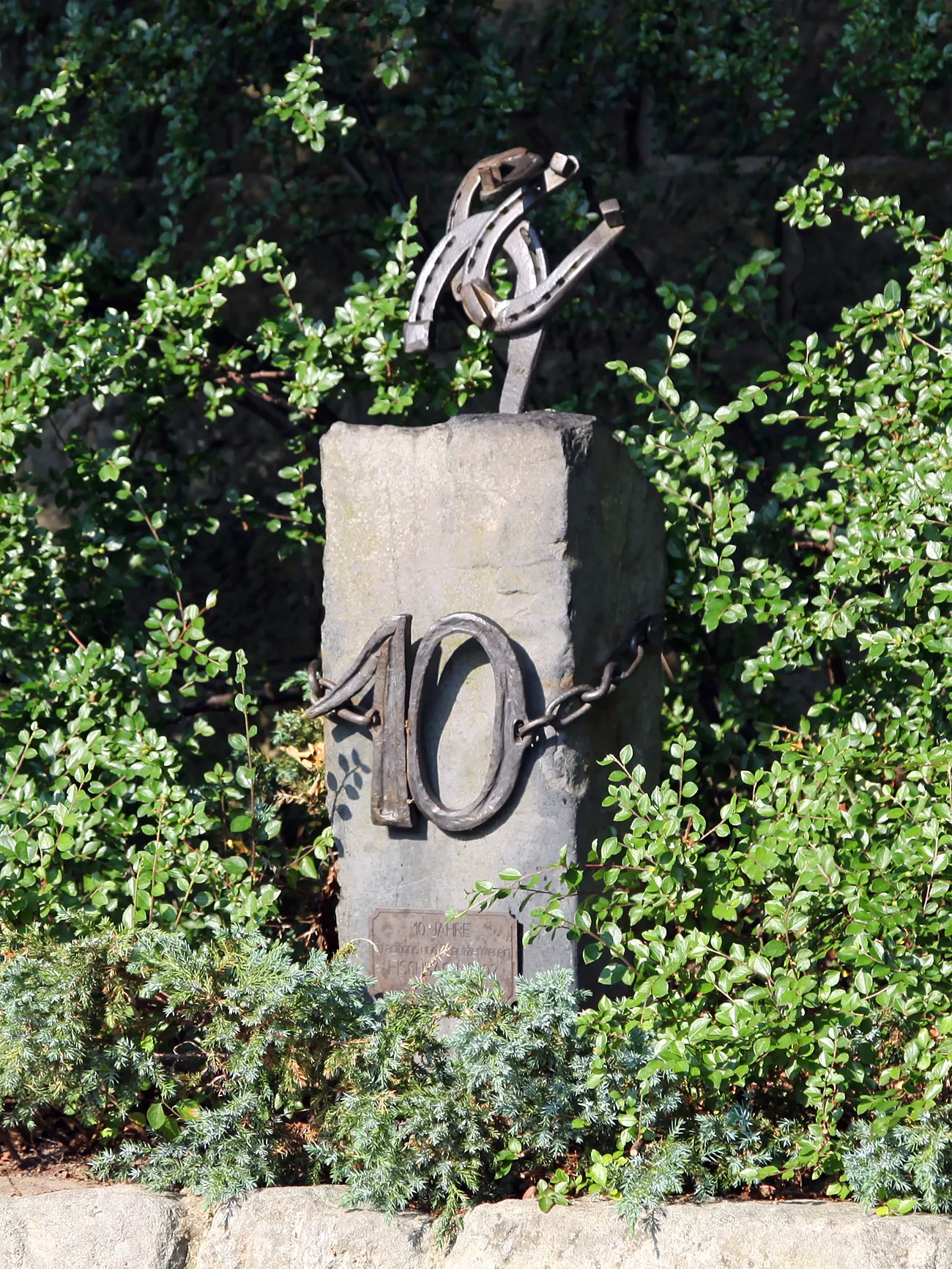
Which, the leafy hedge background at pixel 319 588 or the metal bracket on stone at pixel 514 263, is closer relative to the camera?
the leafy hedge background at pixel 319 588

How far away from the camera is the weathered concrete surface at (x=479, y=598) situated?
2.73 m

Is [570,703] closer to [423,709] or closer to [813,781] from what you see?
[423,709]

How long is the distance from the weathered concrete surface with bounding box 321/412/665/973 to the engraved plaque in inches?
1.0

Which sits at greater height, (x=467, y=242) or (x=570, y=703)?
(x=467, y=242)

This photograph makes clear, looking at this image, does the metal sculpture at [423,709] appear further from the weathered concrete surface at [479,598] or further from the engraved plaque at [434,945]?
the engraved plaque at [434,945]

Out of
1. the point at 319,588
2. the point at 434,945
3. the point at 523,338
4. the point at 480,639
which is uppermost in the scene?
the point at 523,338

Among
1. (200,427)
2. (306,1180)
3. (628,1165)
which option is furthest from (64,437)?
(628,1165)

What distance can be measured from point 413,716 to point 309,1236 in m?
0.95

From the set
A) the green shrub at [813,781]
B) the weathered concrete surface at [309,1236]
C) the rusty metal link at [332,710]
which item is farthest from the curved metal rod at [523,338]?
the weathered concrete surface at [309,1236]

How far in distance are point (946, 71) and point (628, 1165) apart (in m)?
2.86

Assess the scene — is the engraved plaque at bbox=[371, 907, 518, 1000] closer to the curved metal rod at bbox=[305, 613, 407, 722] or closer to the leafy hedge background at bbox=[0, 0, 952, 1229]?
the leafy hedge background at bbox=[0, 0, 952, 1229]

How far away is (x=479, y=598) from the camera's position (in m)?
2.78

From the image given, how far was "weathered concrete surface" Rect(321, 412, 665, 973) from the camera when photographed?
273cm

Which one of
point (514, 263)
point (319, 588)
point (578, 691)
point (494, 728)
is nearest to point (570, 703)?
point (578, 691)
